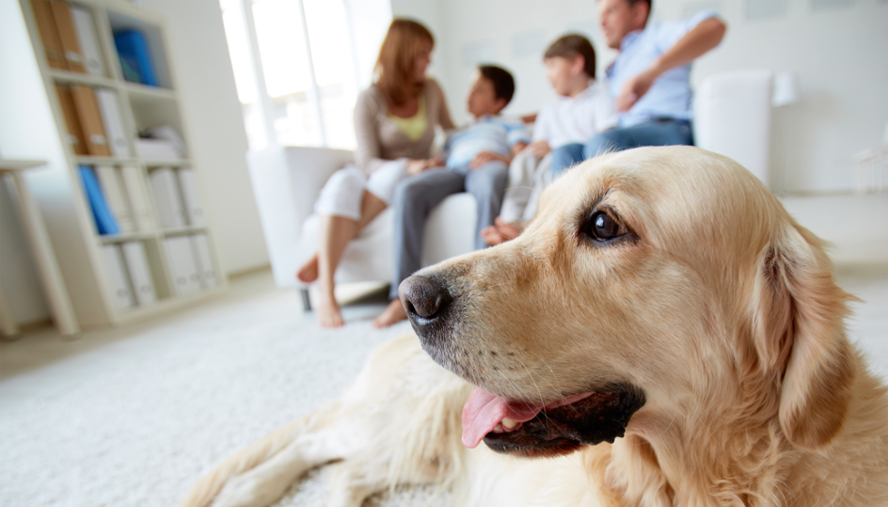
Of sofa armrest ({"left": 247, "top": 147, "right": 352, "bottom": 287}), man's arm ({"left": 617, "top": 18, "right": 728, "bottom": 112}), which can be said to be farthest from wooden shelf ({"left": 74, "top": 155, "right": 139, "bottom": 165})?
man's arm ({"left": 617, "top": 18, "right": 728, "bottom": 112})

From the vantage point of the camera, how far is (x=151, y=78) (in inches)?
125

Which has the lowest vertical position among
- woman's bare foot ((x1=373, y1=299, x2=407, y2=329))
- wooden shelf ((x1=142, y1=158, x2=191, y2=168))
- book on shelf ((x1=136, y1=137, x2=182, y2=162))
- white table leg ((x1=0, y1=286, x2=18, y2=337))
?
woman's bare foot ((x1=373, y1=299, x2=407, y2=329))

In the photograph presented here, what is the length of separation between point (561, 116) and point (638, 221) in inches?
95.6

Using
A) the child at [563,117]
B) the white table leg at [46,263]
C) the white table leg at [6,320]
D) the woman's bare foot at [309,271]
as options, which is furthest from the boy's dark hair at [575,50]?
the white table leg at [6,320]

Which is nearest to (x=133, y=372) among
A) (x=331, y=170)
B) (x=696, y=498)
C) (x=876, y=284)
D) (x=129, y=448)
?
(x=129, y=448)

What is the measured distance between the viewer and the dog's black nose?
599 mm

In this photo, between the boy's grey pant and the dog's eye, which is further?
the boy's grey pant

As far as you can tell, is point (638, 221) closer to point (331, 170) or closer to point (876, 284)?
point (876, 284)

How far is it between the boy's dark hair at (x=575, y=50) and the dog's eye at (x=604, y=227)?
2.52 meters

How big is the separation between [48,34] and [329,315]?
2433 millimetres

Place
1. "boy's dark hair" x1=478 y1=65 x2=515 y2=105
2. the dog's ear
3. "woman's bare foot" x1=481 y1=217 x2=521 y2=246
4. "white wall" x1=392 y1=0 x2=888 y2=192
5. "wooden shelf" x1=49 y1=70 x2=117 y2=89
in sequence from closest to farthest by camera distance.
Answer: the dog's ear
"woman's bare foot" x1=481 y1=217 x2=521 y2=246
"wooden shelf" x1=49 y1=70 x2=117 y2=89
"boy's dark hair" x1=478 y1=65 x2=515 y2=105
"white wall" x1=392 y1=0 x2=888 y2=192

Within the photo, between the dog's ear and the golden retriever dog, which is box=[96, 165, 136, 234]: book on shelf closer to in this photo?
the golden retriever dog

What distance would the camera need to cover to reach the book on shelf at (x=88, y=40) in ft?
8.60

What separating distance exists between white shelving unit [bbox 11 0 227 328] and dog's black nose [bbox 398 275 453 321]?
293 cm
